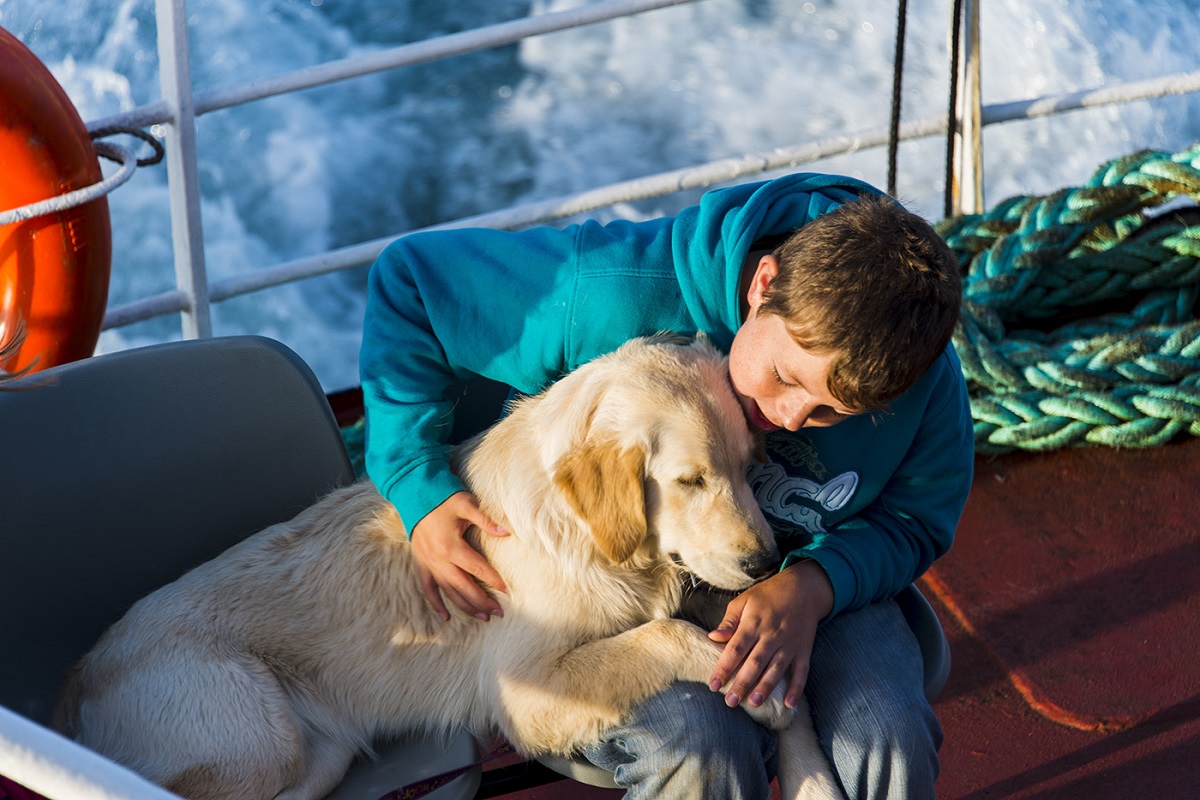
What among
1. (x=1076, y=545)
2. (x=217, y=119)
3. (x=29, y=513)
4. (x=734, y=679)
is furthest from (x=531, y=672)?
(x=217, y=119)

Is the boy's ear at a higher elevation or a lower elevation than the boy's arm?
higher

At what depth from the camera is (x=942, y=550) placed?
202cm

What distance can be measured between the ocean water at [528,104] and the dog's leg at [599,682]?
21.8ft

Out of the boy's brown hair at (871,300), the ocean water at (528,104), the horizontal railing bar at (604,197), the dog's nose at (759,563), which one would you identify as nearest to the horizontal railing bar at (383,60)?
the horizontal railing bar at (604,197)

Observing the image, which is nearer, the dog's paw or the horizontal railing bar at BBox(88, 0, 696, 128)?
the dog's paw

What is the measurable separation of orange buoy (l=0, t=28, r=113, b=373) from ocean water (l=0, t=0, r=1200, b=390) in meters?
5.23

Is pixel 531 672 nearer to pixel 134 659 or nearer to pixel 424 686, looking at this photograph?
pixel 424 686

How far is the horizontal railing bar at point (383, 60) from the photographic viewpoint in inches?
134

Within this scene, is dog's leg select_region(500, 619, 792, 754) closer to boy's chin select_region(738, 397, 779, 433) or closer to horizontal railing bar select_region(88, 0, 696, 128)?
boy's chin select_region(738, 397, 779, 433)

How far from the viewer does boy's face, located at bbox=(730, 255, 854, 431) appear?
170 cm

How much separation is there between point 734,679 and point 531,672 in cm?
32

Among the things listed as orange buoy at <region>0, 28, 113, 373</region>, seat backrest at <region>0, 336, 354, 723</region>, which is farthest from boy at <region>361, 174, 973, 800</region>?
orange buoy at <region>0, 28, 113, 373</region>

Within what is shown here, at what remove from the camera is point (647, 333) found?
2020 mm

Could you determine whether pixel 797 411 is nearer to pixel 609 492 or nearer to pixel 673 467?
pixel 673 467
